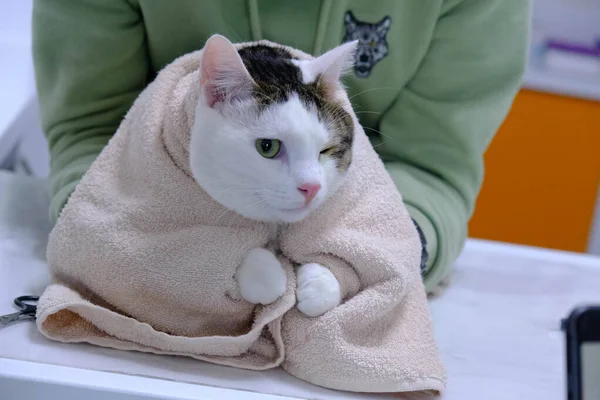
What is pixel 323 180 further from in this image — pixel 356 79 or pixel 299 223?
pixel 356 79

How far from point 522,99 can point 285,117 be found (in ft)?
3.10

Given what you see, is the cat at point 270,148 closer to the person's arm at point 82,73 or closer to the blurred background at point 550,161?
the person's arm at point 82,73

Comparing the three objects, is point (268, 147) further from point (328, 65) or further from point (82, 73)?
point (82, 73)

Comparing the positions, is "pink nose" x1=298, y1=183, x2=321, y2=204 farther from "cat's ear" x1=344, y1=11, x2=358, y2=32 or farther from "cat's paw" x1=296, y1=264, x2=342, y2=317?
"cat's ear" x1=344, y1=11, x2=358, y2=32

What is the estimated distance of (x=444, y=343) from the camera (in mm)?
636

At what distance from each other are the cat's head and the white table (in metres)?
0.13

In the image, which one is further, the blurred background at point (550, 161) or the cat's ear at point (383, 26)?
the blurred background at point (550, 161)

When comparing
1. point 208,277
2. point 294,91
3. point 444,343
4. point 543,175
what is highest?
point 294,91

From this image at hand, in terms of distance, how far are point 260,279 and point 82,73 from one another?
1.01ft

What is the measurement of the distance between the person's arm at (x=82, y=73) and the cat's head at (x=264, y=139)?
0.61 ft

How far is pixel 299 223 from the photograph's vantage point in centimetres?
58

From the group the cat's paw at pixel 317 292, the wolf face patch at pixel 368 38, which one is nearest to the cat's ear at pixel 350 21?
the wolf face patch at pixel 368 38

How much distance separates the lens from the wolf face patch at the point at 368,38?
70 centimetres

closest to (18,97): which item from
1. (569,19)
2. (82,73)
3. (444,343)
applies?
(82,73)
